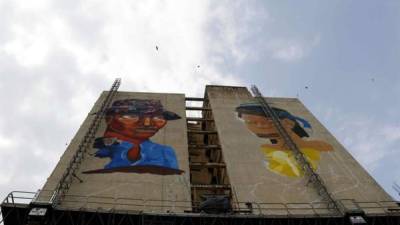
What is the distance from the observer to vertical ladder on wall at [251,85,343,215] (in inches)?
1063

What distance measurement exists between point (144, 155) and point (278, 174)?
395 inches

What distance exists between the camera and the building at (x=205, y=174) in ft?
81.6

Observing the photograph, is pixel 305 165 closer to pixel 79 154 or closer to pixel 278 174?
pixel 278 174

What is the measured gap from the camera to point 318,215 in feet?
82.7

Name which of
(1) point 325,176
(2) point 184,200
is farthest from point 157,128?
(1) point 325,176

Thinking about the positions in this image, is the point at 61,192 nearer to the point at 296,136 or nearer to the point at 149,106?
the point at 149,106

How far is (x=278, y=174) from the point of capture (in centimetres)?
3048

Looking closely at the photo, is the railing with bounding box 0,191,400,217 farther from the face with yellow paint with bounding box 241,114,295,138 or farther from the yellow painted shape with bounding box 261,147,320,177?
the face with yellow paint with bounding box 241,114,295,138

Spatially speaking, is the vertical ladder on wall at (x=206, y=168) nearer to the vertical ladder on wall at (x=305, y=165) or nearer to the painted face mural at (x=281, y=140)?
the painted face mural at (x=281, y=140)

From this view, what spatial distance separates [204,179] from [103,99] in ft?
44.4

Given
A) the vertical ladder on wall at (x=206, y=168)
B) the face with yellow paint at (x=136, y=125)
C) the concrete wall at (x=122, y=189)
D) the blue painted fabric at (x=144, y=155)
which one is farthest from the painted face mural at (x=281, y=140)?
the face with yellow paint at (x=136, y=125)

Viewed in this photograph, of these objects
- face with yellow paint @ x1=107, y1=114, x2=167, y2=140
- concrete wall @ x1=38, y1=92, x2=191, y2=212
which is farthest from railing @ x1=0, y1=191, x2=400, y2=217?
face with yellow paint @ x1=107, y1=114, x2=167, y2=140

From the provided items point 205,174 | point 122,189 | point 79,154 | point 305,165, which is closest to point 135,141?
point 79,154

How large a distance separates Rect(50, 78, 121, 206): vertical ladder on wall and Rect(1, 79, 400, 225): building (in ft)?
0.27
